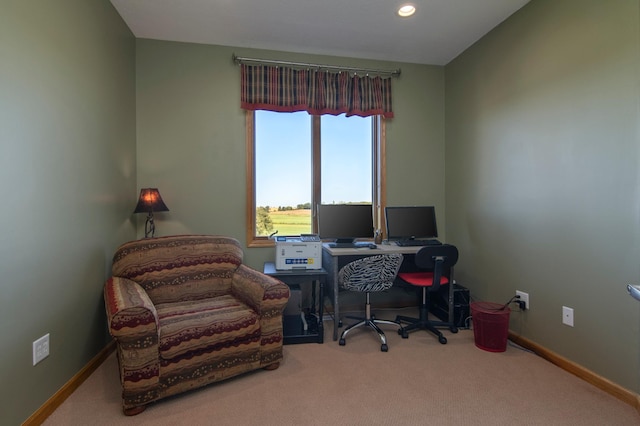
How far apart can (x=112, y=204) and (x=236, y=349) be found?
1.53 m

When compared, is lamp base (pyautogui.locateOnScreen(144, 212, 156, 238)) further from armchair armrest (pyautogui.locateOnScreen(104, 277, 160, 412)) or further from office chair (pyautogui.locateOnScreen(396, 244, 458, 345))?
office chair (pyautogui.locateOnScreen(396, 244, 458, 345))

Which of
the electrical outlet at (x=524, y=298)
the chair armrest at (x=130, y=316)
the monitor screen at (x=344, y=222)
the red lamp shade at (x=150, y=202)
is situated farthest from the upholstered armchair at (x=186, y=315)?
the electrical outlet at (x=524, y=298)

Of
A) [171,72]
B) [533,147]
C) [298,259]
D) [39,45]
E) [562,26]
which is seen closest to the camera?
[39,45]

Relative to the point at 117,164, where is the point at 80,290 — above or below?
below

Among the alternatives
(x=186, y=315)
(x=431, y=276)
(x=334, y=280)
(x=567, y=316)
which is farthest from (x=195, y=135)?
(x=567, y=316)

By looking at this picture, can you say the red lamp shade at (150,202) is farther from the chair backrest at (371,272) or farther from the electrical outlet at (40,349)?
the chair backrest at (371,272)

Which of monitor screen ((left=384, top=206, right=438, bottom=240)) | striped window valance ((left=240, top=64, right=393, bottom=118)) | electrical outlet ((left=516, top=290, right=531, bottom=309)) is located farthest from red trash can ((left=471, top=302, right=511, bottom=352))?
striped window valance ((left=240, top=64, right=393, bottom=118))

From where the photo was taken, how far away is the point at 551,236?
2.36 metres

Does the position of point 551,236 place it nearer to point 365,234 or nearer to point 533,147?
point 533,147

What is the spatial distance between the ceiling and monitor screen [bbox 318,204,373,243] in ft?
5.24

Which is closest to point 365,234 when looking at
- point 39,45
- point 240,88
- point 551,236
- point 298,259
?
point 298,259

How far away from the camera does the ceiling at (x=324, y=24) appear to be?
2.52 meters

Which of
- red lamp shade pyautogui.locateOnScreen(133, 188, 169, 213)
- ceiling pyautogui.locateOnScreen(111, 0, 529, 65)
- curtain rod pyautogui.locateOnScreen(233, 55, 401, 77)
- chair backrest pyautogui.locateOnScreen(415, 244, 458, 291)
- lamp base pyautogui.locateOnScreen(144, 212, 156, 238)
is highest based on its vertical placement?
ceiling pyautogui.locateOnScreen(111, 0, 529, 65)

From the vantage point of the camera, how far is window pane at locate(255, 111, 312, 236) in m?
3.35
